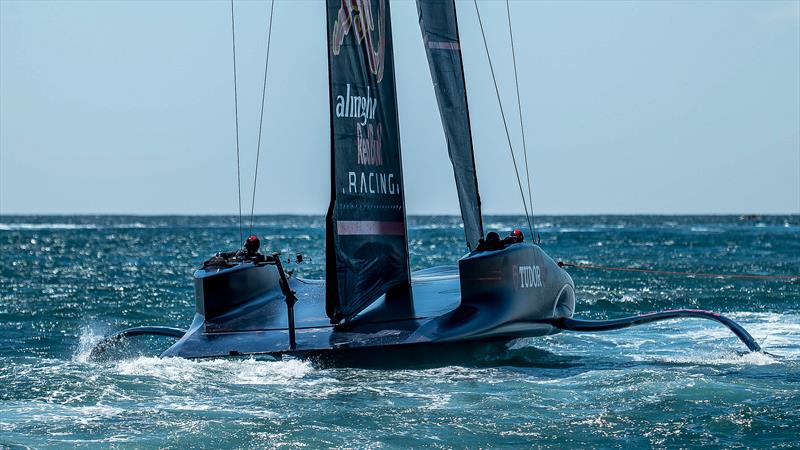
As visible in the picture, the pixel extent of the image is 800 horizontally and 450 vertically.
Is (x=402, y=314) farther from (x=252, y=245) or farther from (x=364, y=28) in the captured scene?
(x=364, y=28)

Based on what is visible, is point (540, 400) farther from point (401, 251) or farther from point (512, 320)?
point (401, 251)

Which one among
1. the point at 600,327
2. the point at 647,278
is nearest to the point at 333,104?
the point at 600,327

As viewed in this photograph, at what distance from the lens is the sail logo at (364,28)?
422 inches

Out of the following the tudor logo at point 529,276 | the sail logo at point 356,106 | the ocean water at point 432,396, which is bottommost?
the ocean water at point 432,396

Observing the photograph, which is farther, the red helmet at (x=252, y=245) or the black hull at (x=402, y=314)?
the red helmet at (x=252, y=245)

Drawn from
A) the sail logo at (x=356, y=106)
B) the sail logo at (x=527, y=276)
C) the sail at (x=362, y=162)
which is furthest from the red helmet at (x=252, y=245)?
the sail logo at (x=527, y=276)

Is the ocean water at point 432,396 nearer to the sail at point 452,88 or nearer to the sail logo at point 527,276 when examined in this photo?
the sail logo at point 527,276

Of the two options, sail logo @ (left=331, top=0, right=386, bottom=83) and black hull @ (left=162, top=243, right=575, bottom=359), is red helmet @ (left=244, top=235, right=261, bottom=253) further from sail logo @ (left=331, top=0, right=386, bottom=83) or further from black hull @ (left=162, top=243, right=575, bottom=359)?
sail logo @ (left=331, top=0, right=386, bottom=83)

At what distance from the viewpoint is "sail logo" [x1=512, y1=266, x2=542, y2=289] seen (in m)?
11.0

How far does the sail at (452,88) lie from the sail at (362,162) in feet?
6.02

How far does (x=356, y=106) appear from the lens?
10.9 m

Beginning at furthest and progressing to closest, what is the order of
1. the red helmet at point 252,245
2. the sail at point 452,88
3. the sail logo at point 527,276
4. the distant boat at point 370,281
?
the sail at point 452,88, the red helmet at point 252,245, the sail logo at point 527,276, the distant boat at point 370,281

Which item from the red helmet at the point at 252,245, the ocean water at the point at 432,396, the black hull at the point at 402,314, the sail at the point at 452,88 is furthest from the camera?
the sail at the point at 452,88

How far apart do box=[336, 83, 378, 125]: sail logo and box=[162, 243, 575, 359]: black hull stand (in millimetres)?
1580
